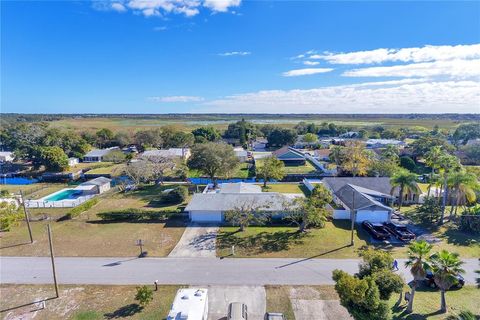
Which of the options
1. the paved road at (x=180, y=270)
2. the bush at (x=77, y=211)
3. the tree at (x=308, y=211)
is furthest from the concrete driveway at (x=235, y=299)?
the bush at (x=77, y=211)

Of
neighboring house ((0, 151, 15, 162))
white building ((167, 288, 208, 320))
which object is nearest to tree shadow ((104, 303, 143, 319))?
white building ((167, 288, 208, 320))

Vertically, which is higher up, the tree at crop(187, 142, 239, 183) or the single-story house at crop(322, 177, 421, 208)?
the tree at crop(187, 142, 239, 183)

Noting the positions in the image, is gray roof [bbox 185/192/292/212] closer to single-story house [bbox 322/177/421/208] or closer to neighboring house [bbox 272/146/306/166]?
single-story house [bbox 322/177/421/208]

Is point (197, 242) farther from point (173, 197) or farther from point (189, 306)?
point (173, 197)

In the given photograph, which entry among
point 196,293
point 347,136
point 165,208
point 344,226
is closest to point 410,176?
point 344,226

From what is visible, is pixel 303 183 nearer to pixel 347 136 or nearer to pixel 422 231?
pixel 422 231
